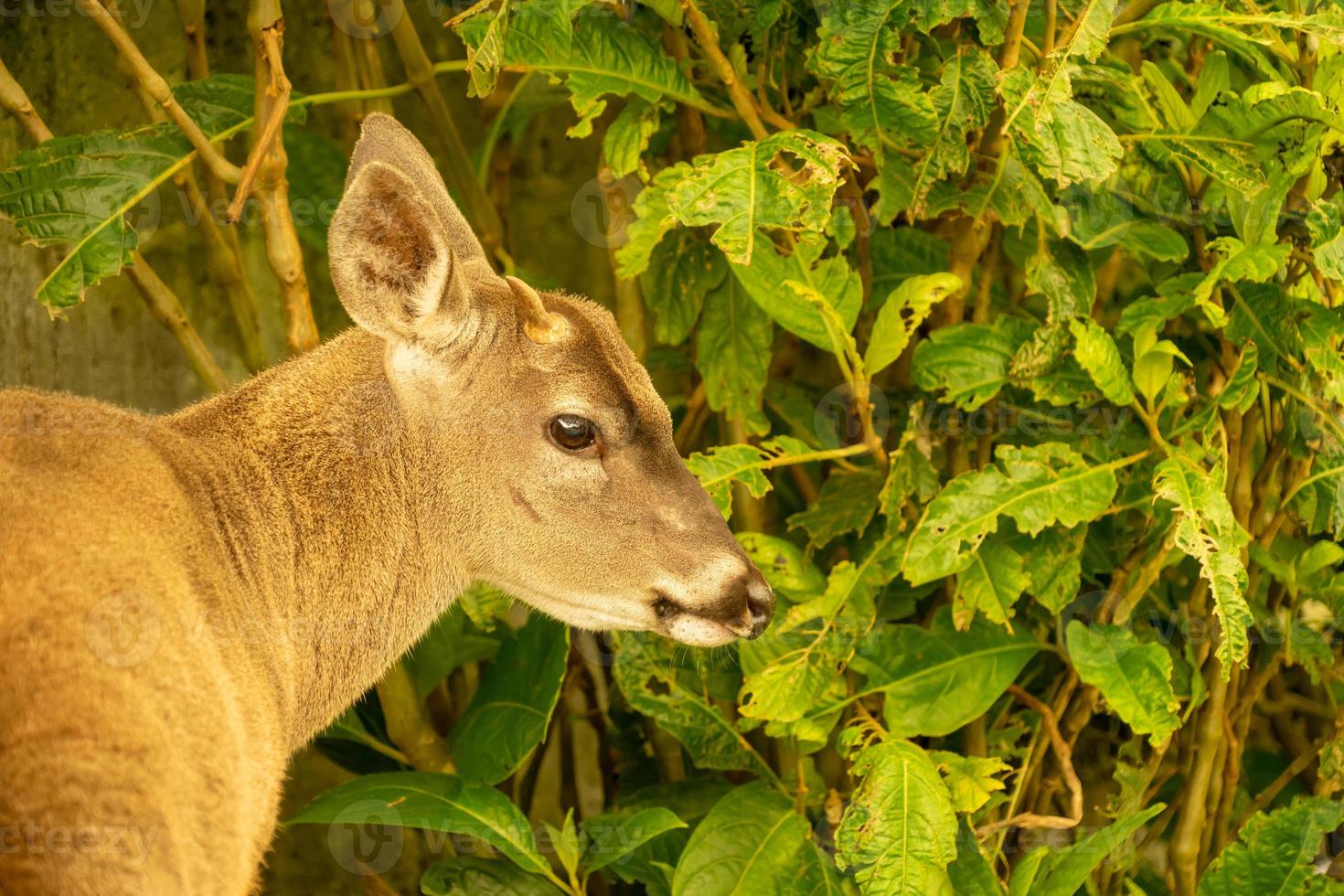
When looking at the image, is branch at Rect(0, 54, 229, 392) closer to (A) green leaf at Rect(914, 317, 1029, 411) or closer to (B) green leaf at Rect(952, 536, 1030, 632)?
(A) green leaf at Rect(914, 317, 1029, 411)

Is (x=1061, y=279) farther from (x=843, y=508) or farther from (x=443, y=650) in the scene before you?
(x=443, y=650)

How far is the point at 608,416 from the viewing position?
Result: 7.59 ft

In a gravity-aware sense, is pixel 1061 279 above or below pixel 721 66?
below

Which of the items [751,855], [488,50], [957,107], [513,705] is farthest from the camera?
[513,705]

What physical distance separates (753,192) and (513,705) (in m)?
1.22

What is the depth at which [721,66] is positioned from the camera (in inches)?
111

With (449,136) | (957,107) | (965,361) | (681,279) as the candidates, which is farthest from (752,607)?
(449,136)

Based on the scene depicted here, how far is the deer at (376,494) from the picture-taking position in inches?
76.3

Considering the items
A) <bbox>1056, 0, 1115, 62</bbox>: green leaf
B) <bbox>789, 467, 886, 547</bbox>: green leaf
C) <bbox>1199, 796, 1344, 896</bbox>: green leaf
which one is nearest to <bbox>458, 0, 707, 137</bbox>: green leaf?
<bbox>1056, 0, 1115, 62</bbox>: green leaf

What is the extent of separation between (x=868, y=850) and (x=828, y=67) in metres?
1.43

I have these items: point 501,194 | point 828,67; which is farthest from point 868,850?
point 501,194

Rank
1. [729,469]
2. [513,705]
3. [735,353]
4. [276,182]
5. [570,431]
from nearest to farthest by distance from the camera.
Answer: [570,431]
[276,182]
[729,469]
[513,705]
[735,353]

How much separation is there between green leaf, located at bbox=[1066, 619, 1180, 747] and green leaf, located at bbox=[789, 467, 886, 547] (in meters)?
0.48

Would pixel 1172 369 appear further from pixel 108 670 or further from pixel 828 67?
pixel 108 670
